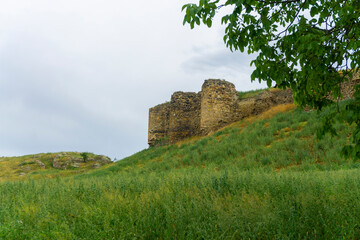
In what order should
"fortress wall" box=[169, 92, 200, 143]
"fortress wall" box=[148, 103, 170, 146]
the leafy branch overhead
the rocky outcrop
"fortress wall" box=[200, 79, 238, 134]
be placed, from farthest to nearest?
the rocky outcrop → "fortress wall" box=[148, 103, 170, 146] → "fortress wall" box=[169, 92, 200, 143] → "fortress wall" box=[200, 79, 238, 134] → the leafy branch overhead

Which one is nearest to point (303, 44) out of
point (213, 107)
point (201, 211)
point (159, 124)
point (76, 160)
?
point (201, 211)

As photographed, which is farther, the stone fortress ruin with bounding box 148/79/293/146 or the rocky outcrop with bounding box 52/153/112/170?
the rocky outcrop with bounding box 52/153/112/170

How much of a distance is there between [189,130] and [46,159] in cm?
1939

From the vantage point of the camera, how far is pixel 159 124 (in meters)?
29.4

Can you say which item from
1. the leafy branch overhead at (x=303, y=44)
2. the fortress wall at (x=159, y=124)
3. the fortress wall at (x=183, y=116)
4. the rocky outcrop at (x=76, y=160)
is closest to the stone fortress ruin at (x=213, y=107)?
the fortress wall at (x=183, y=116)

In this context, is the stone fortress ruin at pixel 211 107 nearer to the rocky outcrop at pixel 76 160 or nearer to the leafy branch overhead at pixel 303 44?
the rocky outcrop at pixel 76 160

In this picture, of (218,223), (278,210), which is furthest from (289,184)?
(218,223)

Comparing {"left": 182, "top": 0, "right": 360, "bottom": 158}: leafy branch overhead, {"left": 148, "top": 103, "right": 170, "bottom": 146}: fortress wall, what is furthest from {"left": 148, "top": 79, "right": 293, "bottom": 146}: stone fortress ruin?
{"left": 182, "top": 0, "right": 360, "bottom": 158}: leafy branch overhead

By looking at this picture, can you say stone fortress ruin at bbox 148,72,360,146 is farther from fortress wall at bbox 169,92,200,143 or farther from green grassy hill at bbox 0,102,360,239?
green grassy hill at bbox 0,102,360,239

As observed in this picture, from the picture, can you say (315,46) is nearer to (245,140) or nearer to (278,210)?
(278,210)

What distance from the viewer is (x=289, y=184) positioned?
18.2 feet

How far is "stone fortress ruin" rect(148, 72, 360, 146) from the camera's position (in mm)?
22875

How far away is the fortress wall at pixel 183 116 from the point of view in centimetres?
2671

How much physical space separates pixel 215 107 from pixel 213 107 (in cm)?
18
